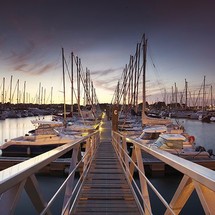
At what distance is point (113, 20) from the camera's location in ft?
71.1

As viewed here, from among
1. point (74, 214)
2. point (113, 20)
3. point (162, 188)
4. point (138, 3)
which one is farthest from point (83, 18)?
point (74, 214)

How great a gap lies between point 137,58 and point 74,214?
27.4 meters

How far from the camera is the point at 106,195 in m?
5.41

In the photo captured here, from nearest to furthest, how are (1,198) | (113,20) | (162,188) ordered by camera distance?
(1,198)
(162,188)
(113,20)

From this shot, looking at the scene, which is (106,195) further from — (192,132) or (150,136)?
(192,132)

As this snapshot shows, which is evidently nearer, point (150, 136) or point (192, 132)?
point (150, 136)

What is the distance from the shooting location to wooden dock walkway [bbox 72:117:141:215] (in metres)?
4.44

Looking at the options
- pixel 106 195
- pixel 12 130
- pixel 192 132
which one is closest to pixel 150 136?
pixel 106 195

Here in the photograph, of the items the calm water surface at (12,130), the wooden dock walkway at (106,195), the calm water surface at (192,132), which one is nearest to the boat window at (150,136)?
the wooden dock walkway at (106,195)

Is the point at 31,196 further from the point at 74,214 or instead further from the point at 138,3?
the point at 138,3

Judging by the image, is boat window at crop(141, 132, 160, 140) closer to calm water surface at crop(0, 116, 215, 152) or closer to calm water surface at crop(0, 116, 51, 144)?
calm water surface at crop(0, 116, 215, 152)

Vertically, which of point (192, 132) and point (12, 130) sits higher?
point (12, 130)

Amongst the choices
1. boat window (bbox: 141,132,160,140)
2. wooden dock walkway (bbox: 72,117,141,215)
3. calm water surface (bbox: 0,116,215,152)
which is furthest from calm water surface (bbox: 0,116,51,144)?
wooden dock walkway (bbox: 72,117,141,215)

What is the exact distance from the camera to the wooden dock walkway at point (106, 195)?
4.44 meters
